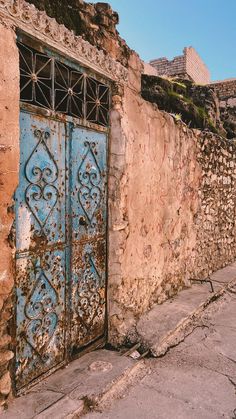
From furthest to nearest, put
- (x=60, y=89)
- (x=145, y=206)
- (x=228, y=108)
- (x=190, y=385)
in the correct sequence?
(x=228, y=108) < (x=145, y=206) < (x=190, y=385) < (x=60, y=89)

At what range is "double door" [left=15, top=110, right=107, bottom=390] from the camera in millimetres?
2146

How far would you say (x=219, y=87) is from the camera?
12.3 m

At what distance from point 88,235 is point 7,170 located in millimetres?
1003

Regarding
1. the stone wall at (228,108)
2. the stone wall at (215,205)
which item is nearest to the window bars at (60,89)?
the stone wall at (215,205)

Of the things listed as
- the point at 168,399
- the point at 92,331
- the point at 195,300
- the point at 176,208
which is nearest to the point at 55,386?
the point at 92,331

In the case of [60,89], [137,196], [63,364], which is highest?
[60,89]

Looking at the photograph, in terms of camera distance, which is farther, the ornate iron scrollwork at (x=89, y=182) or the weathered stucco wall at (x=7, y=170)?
the ornate iron scrollwork at (x=89, y=182)

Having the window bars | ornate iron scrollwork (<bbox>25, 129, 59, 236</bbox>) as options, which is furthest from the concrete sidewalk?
the window bars

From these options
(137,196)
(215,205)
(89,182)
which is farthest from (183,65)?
(89,182)

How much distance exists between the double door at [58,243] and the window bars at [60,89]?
124mm

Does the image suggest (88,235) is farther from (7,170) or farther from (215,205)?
(215,205)

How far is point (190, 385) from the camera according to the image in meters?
2.51

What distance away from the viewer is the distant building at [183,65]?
42.2 ft

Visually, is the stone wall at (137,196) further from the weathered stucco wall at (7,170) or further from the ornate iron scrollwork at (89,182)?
the ornate iron scrollwork at (89,182)
